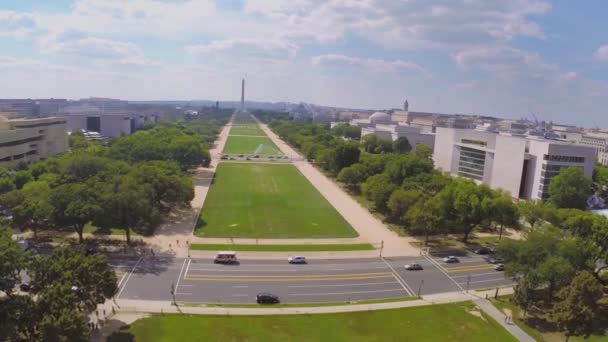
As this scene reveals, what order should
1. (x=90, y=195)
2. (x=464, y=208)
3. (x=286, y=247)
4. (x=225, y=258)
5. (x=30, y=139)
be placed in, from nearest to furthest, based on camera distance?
(x=225, y=258), (x=90, y=195), (x=286, y=247), (x=464, y=208), (x=30, y=139)

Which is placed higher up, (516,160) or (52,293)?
(516,160)

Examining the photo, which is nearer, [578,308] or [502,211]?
[578,308]

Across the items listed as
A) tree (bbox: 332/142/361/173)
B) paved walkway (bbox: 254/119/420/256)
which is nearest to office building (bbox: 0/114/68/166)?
paved walkway (bbox: 254/119/420/256)

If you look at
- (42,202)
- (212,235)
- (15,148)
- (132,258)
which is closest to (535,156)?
(212,235)

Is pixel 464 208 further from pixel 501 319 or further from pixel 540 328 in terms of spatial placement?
pixel 540 328

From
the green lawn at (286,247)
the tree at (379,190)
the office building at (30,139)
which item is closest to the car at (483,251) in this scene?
the green lawn at (286,247)

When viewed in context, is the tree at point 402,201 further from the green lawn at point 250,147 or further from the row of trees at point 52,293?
the green lawn at point 250,147

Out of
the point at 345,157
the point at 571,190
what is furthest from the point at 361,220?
the point at 571,190
